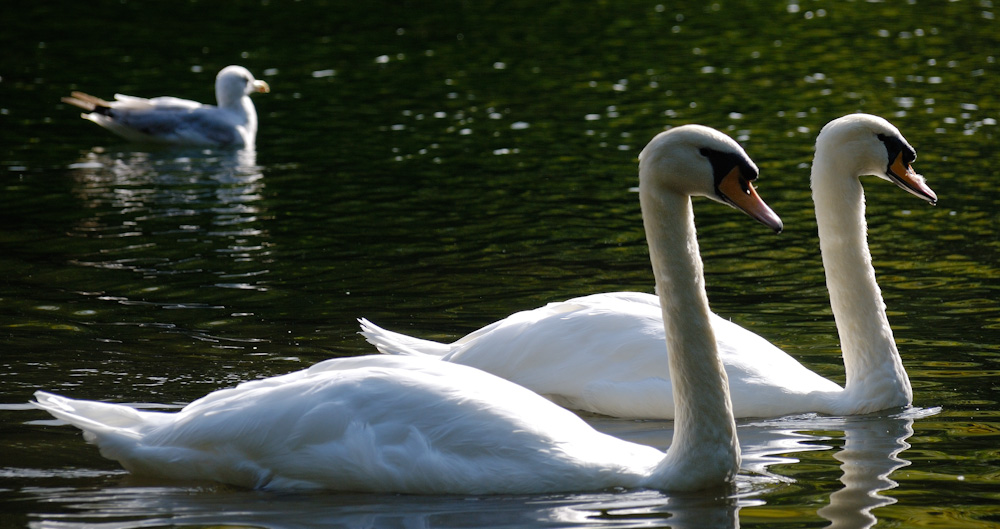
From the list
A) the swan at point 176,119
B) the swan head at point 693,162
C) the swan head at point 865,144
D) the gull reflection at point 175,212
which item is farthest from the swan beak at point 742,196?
the swan at point 176,119

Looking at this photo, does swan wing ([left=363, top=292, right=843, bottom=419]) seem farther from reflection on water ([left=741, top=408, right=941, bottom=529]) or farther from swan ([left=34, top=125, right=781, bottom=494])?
swan ([left=34, top=125, right=781, bottom=494])

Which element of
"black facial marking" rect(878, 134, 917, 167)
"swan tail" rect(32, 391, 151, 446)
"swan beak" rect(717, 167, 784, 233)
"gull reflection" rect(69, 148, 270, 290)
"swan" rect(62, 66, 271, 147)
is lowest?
"swan tail" rect(32, 391, 151, 446)

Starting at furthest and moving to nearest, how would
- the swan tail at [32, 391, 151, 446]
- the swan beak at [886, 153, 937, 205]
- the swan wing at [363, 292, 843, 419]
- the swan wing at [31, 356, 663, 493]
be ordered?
the swan beak at [886, 153, 937, 205]
the swan wing at [363, 292, 843, 419]
the swan tail at [32, 391, 151, 446]
the swan wing at [31, 356, 663, 493]

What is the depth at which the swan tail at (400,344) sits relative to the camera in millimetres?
8023

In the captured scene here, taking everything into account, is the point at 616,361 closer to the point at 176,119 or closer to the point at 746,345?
the point at 746,345

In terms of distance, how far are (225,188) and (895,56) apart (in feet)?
44.4

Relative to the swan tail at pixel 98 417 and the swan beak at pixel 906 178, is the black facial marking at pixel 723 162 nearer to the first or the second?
the swan beak at pixel 906 178

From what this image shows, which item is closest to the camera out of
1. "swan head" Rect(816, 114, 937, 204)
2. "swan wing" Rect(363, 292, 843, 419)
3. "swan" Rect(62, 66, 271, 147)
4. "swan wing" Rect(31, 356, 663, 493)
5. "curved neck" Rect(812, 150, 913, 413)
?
"swan wing" Rect(31, 356, 663, 493)

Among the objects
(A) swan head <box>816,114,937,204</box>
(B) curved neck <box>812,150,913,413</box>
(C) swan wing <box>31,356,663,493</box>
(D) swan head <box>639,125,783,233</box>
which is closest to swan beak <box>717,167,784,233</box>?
(D) swan head <box>639,125,783,233</box>

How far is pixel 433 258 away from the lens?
11.9 meters

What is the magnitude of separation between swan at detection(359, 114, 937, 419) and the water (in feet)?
0.56

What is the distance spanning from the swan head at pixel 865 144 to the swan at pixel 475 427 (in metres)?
1.97

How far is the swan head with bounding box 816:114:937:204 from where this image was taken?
802 centimetres

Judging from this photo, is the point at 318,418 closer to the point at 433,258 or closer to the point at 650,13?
the point at 433,258
